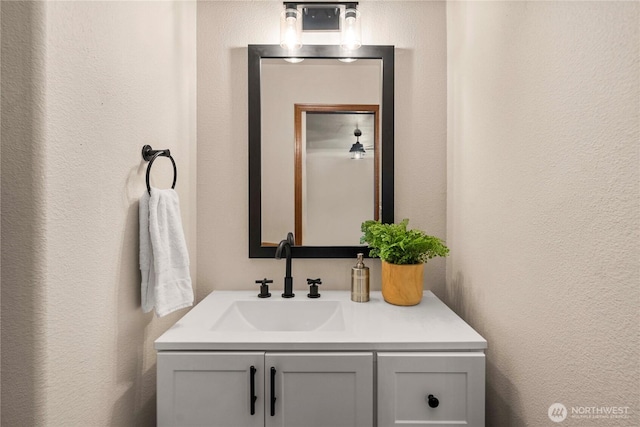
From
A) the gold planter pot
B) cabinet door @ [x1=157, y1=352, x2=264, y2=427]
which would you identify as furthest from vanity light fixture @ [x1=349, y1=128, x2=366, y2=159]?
cabinet door @ [x1=157, y1=352, x2=264, y2=427]

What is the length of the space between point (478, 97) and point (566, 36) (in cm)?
46

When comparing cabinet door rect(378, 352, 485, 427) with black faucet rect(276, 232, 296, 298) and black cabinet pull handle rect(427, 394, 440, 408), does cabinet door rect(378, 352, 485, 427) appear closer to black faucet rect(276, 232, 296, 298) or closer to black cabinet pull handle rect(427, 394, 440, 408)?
black cabinet pull handle rect(427, 394, 440, 408)

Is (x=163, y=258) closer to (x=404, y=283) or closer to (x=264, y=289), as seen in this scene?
(x=264, y=289)

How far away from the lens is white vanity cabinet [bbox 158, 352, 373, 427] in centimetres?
100

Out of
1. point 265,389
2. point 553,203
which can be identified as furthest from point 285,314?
point 553,203

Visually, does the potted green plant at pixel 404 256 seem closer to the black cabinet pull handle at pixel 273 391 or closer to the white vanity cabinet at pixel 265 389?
the white vanity cabinet at pixel 265 389

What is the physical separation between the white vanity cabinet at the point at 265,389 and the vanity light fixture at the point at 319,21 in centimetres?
120

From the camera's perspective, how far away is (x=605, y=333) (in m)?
0.71

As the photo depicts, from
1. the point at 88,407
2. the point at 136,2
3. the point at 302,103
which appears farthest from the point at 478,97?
the point at 88,407

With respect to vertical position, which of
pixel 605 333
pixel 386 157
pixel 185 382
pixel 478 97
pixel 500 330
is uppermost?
pixel 478 97

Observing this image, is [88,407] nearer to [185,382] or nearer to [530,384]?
[185,382]

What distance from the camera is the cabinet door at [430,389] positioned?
Result: 1003 millimetres

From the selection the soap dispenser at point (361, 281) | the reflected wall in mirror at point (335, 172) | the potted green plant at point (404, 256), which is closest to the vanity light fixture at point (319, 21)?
the reflected wall in mirror at point (335, 172)

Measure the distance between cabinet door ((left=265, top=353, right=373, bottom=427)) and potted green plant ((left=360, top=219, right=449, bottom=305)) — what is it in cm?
39
